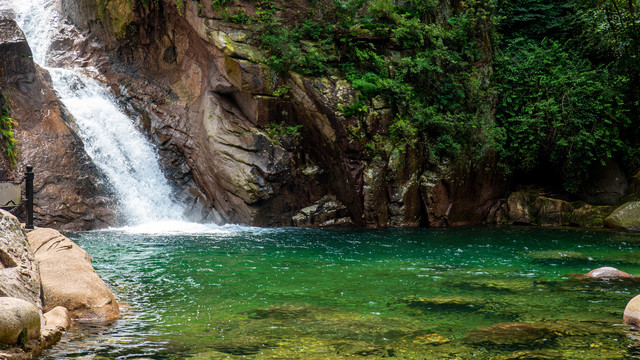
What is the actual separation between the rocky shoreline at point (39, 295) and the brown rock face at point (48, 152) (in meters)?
9.15

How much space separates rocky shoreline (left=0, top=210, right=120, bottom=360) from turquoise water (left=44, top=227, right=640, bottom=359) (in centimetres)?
26

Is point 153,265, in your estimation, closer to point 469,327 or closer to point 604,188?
point 469,327

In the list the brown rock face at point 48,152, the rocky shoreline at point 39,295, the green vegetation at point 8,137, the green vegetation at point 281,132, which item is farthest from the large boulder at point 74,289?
the green vegetation at point 281,132

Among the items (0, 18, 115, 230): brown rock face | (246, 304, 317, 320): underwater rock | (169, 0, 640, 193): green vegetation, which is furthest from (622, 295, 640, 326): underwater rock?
(0, 18, 115, 230): brown rock face

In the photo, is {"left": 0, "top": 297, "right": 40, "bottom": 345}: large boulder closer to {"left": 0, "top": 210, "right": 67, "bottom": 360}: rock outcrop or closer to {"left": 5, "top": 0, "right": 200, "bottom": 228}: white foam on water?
{"left": 0, "top": 210, "right": 67, "bottom": 360}: rock outcrop

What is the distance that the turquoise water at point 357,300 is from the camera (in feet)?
17.3

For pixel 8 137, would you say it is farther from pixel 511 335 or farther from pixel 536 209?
pixel 536 209

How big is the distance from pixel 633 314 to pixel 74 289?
7018mm

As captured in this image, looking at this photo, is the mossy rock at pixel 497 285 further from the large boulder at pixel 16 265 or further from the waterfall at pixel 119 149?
the waterfall at pixel 119 149

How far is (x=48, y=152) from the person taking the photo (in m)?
16.6

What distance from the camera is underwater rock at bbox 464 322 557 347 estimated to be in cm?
541

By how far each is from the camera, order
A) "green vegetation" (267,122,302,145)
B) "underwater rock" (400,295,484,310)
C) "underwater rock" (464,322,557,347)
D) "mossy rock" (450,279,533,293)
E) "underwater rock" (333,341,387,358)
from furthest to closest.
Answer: "green vegetation" (267,122,302,145) < "mossy rock" (450,279,533,293) < "underwater rock" (400,295,484,310) < "underwater rock" (464,322,557,347) < "underwater rock" (333,341,387,358)

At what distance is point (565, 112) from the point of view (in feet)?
64.4

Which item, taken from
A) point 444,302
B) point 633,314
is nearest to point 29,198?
point 444,302
